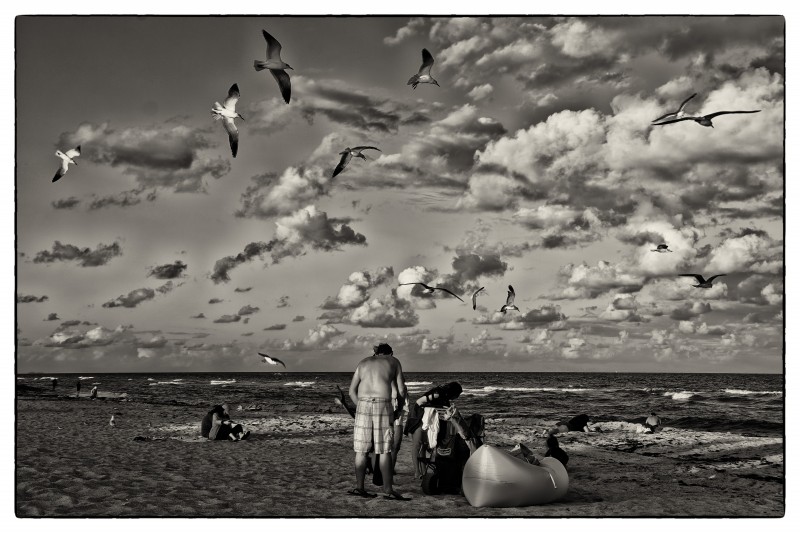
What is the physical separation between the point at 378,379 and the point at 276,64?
4.66 metres

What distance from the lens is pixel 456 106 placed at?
1236 centimetres

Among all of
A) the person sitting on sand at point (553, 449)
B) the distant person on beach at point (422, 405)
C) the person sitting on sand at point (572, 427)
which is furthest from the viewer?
the person sitting on sand at point (572, 427)

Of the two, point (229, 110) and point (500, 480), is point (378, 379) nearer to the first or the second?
point (500, 480)

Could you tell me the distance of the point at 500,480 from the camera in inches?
268

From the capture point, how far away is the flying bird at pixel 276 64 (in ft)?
30.8

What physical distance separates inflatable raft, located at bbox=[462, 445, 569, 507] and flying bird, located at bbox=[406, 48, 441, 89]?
582 cm

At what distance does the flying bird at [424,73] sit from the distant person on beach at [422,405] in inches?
195

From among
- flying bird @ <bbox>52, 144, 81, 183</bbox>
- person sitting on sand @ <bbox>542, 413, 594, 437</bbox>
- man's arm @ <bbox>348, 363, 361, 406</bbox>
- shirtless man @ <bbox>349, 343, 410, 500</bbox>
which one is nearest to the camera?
→ shirtless man @ <bbox>349, 343, 410, 500</bbox>

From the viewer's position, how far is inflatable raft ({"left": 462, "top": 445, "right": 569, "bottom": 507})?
22.4 feet

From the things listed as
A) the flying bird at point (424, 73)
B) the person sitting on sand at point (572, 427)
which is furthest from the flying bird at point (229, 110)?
the person sitting on sand at point (572, 427)

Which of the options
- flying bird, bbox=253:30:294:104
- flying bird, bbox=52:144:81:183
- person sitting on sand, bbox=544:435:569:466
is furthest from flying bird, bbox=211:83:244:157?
person sitting on sand, bbox=544:435:569:466

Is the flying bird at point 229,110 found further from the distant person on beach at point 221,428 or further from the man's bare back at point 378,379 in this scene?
the distant person on beach at point 221,428

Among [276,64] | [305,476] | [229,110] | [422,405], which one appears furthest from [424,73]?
[305,476]

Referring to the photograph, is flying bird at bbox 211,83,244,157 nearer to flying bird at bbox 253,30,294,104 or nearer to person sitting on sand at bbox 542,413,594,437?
flying bird at bbox 253,30,294,104
